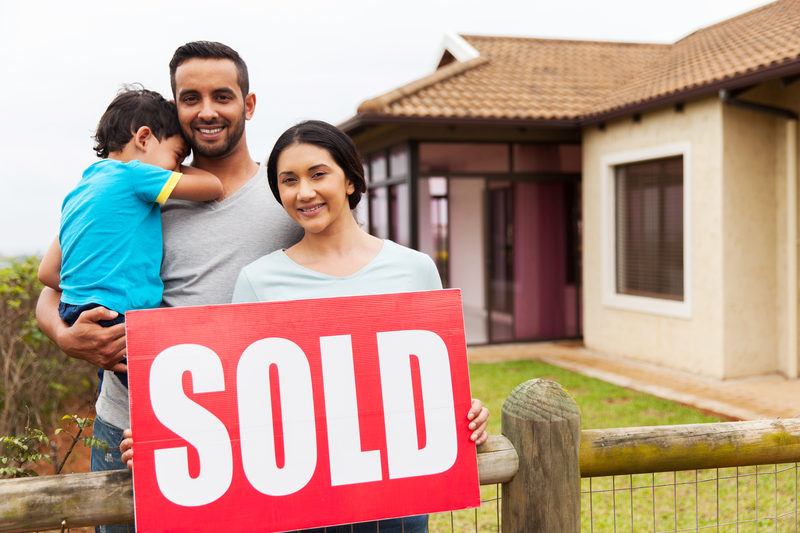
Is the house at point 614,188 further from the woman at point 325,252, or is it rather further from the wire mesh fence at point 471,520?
the woman at point 325,252

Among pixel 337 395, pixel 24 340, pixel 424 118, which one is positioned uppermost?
pixel 424 118

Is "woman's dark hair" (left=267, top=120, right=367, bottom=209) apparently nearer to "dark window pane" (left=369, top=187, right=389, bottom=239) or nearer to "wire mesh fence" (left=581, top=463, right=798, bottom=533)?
"wire mesh fence" (left=581, top=463, right=798, bottom=533)

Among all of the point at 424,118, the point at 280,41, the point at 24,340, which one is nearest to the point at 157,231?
the point at 24,340

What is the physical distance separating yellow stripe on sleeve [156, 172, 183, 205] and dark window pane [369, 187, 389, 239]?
9.98m

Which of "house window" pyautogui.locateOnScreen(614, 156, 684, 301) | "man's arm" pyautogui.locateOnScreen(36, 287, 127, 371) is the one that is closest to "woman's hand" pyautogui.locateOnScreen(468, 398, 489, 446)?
"man's arm" pyautogui.locateOnScreen(36, 287, 127, 371)

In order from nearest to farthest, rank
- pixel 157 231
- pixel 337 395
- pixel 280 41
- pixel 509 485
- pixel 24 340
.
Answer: pixel 337 395, pixel 509 485, pixel 157 231, pixel 24 340, pixel 280 41

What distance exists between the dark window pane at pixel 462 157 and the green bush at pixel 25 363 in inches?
237

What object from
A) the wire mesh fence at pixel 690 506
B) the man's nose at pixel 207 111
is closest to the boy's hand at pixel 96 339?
the man's nose at pixel 207 111

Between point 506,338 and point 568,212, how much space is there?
7.37 ft

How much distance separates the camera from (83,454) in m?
5.71

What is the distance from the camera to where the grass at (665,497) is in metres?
3.81

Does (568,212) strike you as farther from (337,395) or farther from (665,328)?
(337,395)

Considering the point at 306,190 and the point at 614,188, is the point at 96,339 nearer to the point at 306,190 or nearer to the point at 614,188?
the point at 306,190

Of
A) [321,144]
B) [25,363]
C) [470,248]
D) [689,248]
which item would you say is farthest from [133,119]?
[470,248]
